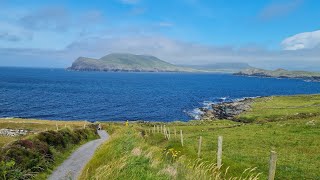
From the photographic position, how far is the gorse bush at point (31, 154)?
1998 cm

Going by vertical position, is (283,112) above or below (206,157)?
below

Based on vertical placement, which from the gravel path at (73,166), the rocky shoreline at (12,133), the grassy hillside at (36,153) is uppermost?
the grassy hillside at (36,153)

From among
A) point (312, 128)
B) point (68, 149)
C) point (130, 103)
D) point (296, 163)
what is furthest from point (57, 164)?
point (130, 103)

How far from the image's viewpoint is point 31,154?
2831 centimetres

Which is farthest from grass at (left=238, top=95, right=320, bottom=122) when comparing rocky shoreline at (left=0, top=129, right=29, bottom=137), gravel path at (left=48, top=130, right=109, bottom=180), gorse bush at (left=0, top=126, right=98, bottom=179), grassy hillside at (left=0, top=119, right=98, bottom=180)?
rocky shoreline at (left=0, top=129, right=29, bottom=137)

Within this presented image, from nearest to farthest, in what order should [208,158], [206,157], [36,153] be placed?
[208,158], [206,157], [36,153]

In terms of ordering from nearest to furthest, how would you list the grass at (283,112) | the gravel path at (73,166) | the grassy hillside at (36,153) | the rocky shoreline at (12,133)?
the grassy hillside at (36,153) → the gravel path at (73,166) → the rocky shoreline at (12,133) → the grass at (283,112)

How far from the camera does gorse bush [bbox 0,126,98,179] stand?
19984mm

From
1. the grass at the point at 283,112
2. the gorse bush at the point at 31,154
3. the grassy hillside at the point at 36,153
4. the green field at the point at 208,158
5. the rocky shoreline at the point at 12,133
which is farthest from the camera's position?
the grass at the point at 283,112

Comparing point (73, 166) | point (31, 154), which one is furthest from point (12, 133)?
point (31, 154)

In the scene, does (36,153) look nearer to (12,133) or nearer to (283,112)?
(12,133)

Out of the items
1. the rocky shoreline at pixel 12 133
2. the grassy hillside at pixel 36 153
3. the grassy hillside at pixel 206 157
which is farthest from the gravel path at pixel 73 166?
the rocky shoreline at pixel 12 133

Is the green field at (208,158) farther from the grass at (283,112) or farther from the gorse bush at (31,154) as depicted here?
the grass at (283,112)

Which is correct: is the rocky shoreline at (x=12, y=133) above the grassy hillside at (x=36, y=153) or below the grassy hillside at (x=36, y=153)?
below
